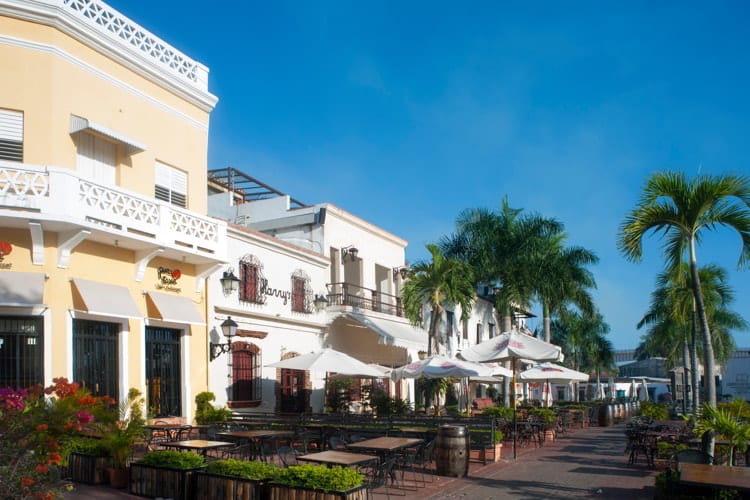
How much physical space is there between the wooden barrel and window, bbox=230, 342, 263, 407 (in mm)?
8151

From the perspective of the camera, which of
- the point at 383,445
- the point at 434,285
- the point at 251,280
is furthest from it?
the point at 434,285

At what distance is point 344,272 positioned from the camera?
26984 mm

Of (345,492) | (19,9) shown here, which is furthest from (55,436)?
(19,9)

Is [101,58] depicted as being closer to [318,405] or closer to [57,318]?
[57,318]

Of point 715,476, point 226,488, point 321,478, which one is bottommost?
point 226,488

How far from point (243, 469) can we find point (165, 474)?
139 cm

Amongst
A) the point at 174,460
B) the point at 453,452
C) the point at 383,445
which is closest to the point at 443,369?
the point at 453,452

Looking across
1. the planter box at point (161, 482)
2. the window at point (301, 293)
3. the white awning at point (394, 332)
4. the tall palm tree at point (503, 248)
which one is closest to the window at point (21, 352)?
the planter box at point (161, 482)

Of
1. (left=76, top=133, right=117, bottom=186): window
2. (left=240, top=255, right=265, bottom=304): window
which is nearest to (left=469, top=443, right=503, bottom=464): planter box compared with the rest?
(left=240, top=255, right=265, bottom=304): window

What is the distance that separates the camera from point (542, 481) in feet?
40.8

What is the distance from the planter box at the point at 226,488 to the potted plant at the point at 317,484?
23 centimetres

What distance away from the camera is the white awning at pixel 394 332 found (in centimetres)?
2497

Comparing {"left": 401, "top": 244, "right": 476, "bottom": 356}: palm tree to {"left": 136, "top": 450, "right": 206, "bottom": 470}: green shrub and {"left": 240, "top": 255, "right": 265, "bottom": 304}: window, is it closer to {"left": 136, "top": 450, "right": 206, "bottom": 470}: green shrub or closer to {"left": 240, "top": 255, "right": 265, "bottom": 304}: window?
{"left": 240, "top": 255, "right": 265, "bottom": 304}: window

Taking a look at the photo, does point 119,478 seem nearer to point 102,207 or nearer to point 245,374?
point 102,207
